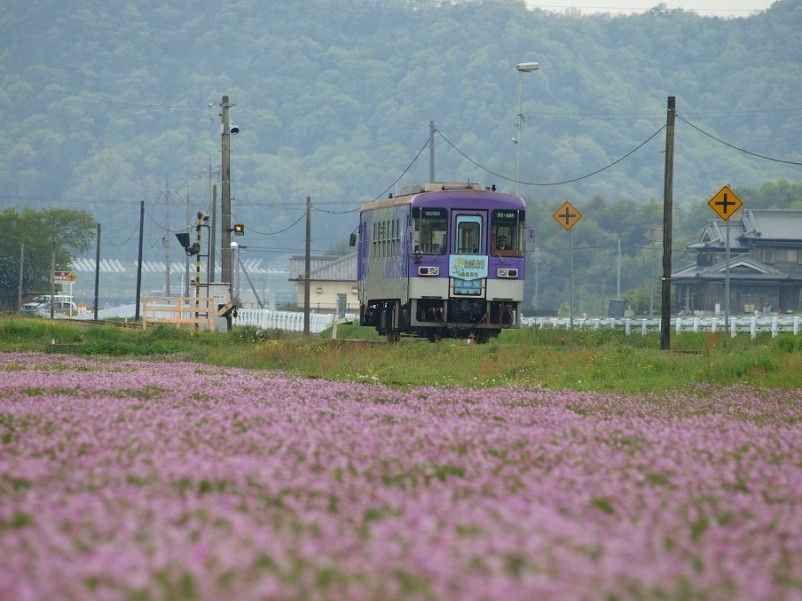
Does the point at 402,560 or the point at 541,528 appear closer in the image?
the point at 402,560

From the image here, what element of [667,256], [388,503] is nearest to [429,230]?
[667,256]

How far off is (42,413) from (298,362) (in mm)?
13895

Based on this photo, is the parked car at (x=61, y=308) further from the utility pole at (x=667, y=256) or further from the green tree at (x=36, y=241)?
the utility pole at (x=667, y=256)

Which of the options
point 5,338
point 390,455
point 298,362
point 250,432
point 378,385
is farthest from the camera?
point 5,338

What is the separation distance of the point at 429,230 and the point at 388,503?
23.9m

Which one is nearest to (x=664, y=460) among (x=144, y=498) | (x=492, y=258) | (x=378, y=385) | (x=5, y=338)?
(x=144, y=498)

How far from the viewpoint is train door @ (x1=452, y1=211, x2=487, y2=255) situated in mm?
31031

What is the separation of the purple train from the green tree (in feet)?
240

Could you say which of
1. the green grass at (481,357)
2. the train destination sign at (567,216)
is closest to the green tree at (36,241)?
the green grass at (481,357)

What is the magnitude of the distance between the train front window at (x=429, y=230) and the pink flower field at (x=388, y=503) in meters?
17.3

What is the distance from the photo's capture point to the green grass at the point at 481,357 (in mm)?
20391

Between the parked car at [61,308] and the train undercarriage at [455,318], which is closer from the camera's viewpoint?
the train undercarriage at [455,318]

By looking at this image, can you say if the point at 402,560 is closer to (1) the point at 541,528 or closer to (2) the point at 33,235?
(1) the point at 541,528

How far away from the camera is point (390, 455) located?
30.2 feet
